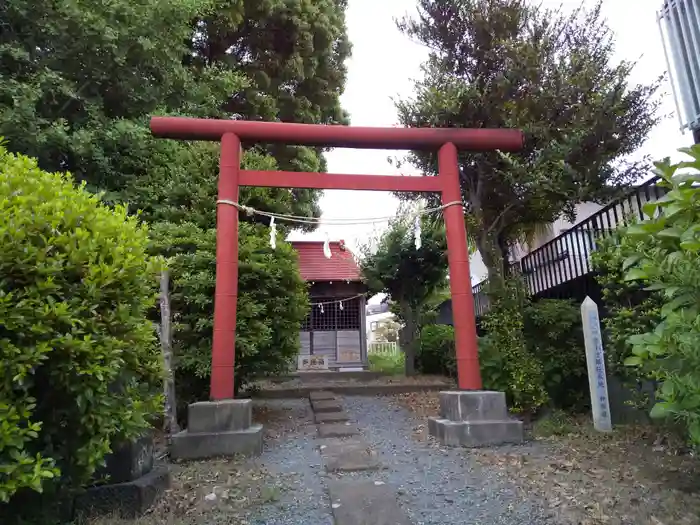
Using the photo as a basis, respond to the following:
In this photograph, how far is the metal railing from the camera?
6578 millimetres

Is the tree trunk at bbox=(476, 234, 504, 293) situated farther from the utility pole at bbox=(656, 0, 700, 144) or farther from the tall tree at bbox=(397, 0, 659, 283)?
the utility pole at bbox=(656, 0, 700, 144)

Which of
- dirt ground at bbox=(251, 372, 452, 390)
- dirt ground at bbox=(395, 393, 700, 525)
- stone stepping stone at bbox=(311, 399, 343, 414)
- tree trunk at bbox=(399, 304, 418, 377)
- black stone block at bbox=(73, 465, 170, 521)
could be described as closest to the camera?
black stone block at bbox=(73, 465, 170, 521)

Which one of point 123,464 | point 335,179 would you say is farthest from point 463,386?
point 123,464

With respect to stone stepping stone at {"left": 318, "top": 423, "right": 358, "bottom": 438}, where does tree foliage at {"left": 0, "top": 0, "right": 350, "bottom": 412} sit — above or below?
above

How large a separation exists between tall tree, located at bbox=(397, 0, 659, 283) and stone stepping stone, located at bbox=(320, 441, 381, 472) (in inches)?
136

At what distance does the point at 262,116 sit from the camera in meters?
12.0

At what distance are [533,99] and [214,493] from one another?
7.02m

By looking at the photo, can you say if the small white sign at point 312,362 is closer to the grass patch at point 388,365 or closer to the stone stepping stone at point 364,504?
the grass patch at point 388,365

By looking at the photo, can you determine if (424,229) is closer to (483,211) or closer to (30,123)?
(483,211)

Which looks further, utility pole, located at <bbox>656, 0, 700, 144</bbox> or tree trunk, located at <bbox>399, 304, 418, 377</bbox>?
tree trunk, located at <bbox>399, 304, 418, 377</bbox>

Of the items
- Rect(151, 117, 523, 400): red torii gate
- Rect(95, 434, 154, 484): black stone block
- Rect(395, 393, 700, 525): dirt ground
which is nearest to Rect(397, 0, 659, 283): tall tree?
Rect(151, 117, 523, 400): red torii gate

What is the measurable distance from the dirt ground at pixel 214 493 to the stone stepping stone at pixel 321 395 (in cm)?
394

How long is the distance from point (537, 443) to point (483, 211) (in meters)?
4.68

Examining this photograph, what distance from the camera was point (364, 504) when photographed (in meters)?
3.65
